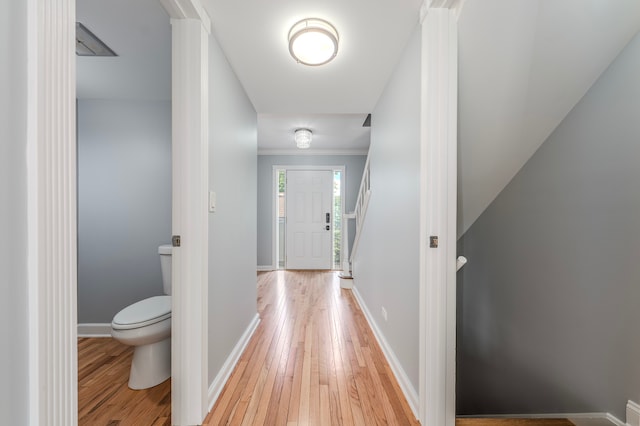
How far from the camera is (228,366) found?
1.74 m

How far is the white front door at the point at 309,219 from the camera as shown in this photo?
5.12 m

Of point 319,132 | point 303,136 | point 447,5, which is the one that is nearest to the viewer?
point 447,5

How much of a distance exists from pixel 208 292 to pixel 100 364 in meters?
1.30

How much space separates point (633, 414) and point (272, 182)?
4832 mm

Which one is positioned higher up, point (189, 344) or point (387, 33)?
point (387, 33)

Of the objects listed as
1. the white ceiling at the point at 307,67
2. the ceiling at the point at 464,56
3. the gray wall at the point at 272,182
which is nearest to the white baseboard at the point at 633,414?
the ceiling at the point at 464,56

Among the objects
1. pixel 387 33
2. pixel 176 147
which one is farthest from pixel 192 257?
pixel 387 33

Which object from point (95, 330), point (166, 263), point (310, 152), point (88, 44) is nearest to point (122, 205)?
point (166, 263)

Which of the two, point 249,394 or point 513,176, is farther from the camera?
point 513,176

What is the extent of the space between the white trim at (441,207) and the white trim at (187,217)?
3.75 feet

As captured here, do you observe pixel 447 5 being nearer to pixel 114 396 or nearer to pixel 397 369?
pixel 397 369

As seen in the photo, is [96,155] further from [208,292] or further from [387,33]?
[387,33]

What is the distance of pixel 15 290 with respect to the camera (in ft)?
1.73

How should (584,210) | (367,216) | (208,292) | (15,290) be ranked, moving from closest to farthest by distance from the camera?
(15,290) → (208,292) → (584,210) → (367,216)
